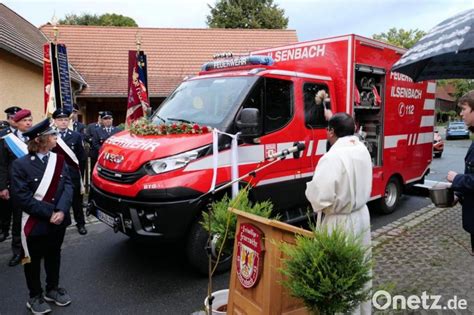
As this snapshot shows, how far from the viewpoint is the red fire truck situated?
4.00m

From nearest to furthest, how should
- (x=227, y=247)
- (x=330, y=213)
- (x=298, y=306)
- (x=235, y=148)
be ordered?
(x=298, y=306) < (x=330, y=213) < (x=227, y=247) < (x=235, y=148)

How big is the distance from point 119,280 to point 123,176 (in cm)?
126

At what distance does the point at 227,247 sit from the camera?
10.5 ft

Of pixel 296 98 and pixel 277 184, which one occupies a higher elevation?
pixel 296 98

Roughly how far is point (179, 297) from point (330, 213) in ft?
6.55

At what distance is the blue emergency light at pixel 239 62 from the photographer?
5047mm

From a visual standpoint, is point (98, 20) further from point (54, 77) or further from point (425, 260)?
point (425, 260)

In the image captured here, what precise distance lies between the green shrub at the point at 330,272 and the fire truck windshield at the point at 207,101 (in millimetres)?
2414

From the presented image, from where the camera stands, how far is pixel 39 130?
3.65 meters

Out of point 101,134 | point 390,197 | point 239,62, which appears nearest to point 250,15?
point 101,134

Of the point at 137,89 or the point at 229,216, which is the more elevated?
the point at 137,89

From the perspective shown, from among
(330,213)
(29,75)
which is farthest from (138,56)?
(330,213)

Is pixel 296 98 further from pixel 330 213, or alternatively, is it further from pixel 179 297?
pixel 179 297

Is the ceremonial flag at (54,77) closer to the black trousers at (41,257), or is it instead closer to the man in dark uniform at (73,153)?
the man in dark uniform at (73,153)
